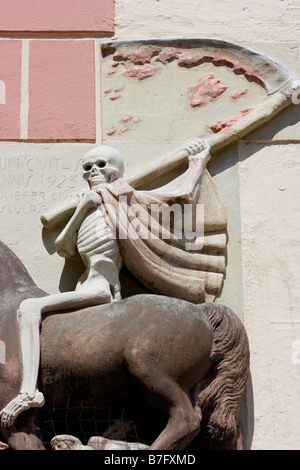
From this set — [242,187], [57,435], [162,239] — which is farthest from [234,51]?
[57,435]

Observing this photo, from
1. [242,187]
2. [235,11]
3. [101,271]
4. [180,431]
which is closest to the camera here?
[180,431]

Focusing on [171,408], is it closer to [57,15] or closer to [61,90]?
[61,90]

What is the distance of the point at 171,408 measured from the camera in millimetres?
4359

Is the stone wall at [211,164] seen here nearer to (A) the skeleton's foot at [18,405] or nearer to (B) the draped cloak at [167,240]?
(B) the draped cloak at [167,240]

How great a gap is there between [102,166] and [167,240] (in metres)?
0.35

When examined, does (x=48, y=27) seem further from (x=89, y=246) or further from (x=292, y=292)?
(x=292, y=292)

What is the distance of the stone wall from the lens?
15.6 ft

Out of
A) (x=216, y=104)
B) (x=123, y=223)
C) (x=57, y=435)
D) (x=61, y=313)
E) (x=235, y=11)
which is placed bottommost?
(x=57, y=435)

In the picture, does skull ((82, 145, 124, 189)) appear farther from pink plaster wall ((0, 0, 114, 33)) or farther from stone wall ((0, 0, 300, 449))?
pink plaster wall ((0, 0, 114, 33))

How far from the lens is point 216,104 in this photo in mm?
5145

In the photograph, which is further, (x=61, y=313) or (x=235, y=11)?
(x=235, y=11)

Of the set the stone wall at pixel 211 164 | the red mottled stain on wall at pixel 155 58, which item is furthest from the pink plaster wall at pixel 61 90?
the red mottled stain on wall at pixel 155 58

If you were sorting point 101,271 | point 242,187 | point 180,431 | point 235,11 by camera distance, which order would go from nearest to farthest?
point 180,431, point 101,271, point 242,187, point 235,11

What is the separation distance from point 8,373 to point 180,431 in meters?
0.58
